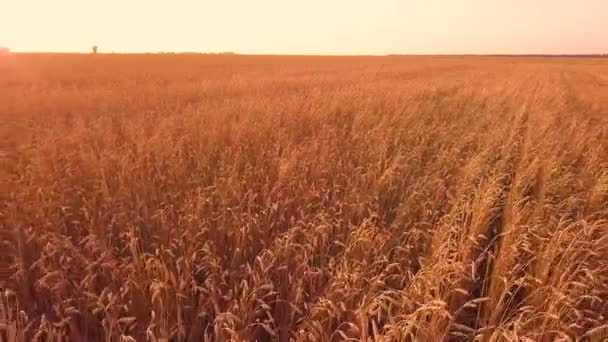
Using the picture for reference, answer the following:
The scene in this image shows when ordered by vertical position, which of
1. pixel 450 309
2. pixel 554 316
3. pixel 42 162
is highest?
pixel 42 162

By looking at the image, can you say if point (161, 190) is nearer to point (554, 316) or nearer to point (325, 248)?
point (325, 248)

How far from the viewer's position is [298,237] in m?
2.83

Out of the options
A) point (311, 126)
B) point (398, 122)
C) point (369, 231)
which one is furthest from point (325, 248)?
point (398, 122)

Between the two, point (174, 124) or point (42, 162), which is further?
point (174, 124)

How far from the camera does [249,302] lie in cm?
201

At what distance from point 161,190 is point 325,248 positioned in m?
1.47

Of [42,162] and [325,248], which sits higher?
[42,162]

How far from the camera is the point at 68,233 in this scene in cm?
281

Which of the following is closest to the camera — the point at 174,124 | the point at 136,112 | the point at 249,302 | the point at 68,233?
the point at 249,302

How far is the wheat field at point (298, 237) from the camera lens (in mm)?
1990

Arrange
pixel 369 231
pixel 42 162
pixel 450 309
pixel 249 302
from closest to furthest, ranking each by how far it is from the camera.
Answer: pixel 249 302
pixel 450 309
pixel 369 231
pixel 42 162

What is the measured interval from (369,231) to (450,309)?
24.7 inches

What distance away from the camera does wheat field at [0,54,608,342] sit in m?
1.99

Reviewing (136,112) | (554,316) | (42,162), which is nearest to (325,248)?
(554,316)
